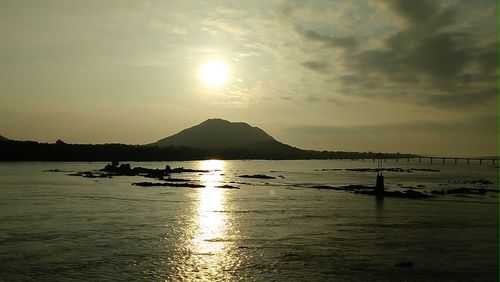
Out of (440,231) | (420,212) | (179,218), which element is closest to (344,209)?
(420,212)

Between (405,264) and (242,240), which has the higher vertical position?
(405,264)

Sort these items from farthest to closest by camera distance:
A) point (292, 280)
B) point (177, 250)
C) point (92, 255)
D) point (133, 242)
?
point (133, 242) < point (177, 250) < point (92, 255) < point (292, 280)

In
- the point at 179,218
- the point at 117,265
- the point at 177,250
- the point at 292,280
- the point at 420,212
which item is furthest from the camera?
the point at 420,212

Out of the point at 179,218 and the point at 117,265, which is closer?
the point at 117,265

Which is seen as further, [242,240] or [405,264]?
[242,240]

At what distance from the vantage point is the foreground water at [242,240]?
22656 mm

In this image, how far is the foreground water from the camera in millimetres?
22656

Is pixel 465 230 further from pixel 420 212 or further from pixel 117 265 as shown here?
pixel 117 265

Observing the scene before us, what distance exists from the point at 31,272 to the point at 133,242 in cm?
830

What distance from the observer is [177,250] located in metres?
27.5

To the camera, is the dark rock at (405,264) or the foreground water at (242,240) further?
the dark rock at (405,264)

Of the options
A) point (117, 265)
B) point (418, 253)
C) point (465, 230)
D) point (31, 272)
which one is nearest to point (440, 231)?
point (465, 230)

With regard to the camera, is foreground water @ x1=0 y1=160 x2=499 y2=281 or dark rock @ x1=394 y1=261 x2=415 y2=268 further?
dark rock @ x1=394 y1=261 x2=415 y2=268

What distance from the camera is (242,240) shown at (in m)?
30.8
